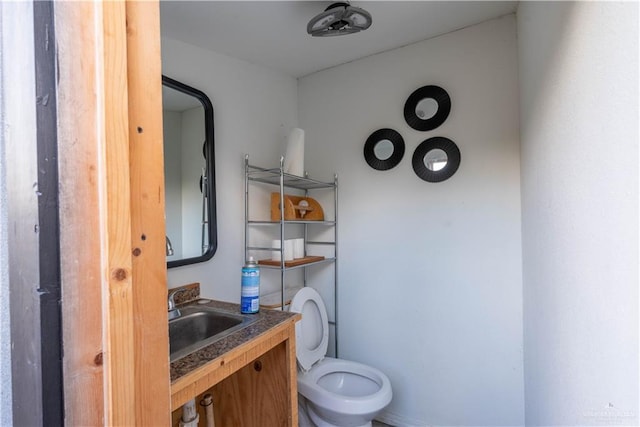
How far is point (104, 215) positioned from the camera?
363mm

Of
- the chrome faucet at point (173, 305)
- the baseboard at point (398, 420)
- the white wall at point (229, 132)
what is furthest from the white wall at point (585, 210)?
the white wall at point (229, 132)

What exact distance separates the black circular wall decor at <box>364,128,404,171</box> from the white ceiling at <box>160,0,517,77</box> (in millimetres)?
528

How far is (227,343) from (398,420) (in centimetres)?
137

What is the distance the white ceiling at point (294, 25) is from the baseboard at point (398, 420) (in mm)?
2214

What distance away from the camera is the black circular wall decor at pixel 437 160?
63.0 inches

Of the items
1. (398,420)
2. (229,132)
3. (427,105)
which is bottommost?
(398,420)

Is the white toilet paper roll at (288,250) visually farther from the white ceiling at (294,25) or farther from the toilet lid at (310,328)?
the white ceiling at (294,25)

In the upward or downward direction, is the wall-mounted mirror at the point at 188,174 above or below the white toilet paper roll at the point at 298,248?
above

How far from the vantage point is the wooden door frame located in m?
0.35

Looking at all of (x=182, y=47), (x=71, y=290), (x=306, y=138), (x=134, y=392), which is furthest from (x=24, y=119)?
(x=306, y=138)

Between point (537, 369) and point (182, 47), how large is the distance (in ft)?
7.15

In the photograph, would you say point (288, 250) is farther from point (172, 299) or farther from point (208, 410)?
point (208, 410)

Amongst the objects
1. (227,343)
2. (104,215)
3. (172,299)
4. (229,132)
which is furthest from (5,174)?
(229,132)

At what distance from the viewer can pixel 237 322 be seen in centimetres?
117
